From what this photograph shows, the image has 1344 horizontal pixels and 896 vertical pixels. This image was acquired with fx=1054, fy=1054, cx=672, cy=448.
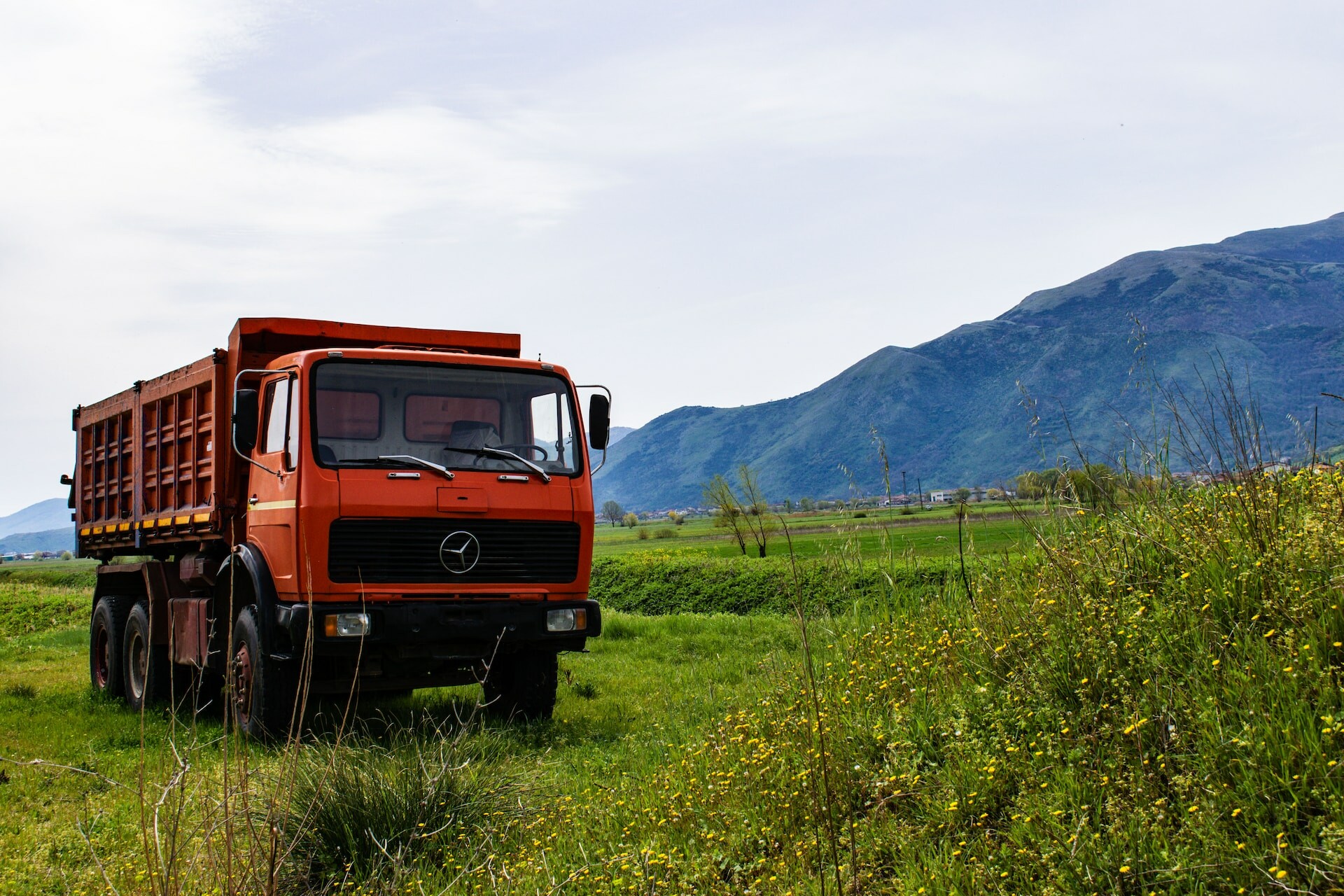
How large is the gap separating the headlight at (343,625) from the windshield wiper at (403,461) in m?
1.15

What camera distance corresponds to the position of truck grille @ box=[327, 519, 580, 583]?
7789 mm

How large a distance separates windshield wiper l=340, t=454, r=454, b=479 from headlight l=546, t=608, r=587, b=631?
137 cm

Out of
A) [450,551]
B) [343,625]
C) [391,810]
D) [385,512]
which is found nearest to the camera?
[391,810]

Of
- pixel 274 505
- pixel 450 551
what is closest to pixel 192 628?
pixel 274 505

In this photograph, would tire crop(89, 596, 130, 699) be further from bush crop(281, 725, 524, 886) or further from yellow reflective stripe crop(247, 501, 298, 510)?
bush crop(281, 725, 524, 886)

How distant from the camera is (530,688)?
29.7 feet

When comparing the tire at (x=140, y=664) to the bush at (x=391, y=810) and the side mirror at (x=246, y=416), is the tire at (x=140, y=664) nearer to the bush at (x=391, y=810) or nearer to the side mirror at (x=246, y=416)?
the side mirror at (x=246, y=416)

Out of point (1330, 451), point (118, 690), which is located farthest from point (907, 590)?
point (118, 690)

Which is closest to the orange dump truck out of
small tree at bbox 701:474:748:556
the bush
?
the bush

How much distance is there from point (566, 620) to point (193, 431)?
4.11 metres

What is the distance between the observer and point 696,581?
3195cm

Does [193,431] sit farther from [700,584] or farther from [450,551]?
[700,584]

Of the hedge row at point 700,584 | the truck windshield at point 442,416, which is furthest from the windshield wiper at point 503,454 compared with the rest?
the hedge row at point 700,584

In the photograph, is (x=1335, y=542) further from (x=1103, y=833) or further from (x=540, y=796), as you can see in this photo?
(x=540, y=796)
